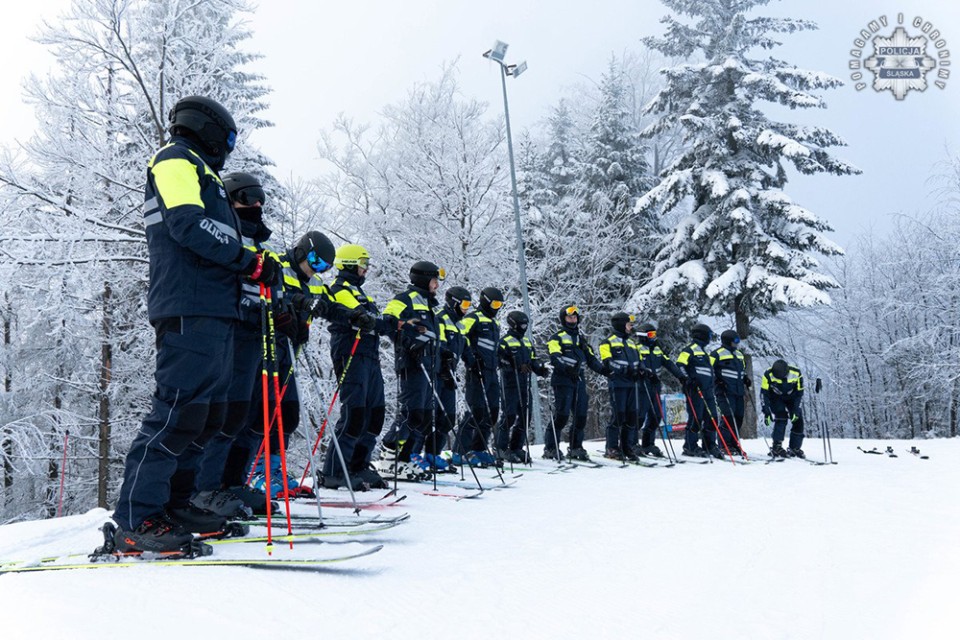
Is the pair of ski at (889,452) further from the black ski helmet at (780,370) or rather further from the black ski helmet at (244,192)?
the black ski helmet at (244,192)

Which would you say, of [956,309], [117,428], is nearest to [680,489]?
[117,428]

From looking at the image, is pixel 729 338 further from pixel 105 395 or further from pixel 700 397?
pixel 105 395

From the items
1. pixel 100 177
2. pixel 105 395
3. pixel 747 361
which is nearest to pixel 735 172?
pixel 747 361

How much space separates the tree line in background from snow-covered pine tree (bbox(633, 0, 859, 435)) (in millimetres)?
64

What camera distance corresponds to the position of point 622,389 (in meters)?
11.5

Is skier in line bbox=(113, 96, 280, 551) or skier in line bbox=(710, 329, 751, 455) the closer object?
skier in line bbox=(113, 96, 280, 551)

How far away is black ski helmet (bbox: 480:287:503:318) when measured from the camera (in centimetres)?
1007

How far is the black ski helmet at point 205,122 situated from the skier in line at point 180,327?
18 centimetres

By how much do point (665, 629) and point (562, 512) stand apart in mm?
3032

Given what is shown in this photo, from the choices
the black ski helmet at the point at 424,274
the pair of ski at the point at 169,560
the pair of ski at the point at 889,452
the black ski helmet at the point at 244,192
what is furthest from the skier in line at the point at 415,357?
the pair of ski at the point at 889,452

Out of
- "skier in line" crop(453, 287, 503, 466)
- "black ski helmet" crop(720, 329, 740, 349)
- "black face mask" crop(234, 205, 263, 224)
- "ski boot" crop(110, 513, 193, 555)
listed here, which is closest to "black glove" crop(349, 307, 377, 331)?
"black face mask" crop(234, 205, 263, 224)

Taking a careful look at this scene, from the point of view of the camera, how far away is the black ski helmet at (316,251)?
18.9ft

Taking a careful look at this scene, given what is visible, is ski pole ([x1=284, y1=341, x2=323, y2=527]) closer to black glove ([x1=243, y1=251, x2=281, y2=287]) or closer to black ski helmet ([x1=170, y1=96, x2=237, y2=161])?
black glove ([x1=243, y1=251, x2=281, y2=287])

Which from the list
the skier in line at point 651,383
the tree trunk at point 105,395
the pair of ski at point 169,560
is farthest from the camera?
the tree trunk at point 105,395
